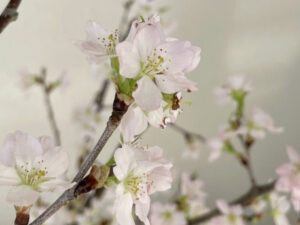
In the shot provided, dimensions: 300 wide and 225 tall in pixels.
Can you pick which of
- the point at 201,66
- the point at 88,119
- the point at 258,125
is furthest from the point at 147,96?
the point at 201,66

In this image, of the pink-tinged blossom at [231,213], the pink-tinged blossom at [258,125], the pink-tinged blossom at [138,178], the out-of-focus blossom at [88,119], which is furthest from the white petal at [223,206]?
the pink-tinged blossom at [138,178]

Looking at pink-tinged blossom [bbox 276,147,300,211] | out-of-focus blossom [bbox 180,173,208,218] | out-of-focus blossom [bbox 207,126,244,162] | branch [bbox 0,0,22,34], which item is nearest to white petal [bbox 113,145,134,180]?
branch [bbox 0,0,22,34]

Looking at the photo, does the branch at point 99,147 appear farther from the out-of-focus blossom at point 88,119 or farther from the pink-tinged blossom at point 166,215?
the out-of-focus blossom at point 88,119

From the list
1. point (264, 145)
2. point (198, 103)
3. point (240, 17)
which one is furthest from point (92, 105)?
point (264, 145)

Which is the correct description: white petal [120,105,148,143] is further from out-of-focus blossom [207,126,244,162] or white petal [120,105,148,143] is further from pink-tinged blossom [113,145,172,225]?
out-of-focus blossom [207,126,244,162]

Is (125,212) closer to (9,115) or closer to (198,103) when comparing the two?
(9,115)
